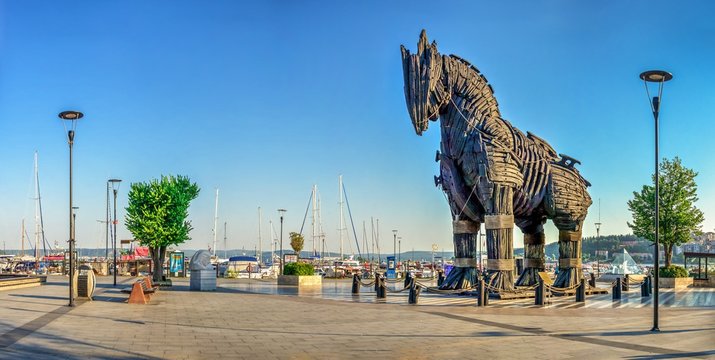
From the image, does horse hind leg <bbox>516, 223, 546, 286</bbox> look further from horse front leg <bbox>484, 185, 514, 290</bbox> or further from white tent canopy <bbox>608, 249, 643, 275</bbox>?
white tent canopy <bbox>608, 249, 643, 275</bbox>

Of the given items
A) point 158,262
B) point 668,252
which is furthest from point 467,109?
point 668,252

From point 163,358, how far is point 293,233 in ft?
138

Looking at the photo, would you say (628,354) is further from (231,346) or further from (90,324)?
(90,324)

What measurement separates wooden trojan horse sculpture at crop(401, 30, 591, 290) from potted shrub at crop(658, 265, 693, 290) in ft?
41.0

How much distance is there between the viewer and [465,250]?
1152 inches

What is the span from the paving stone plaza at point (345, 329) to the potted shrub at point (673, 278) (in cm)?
1320

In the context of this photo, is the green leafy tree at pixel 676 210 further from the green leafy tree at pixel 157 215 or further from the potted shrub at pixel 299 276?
the green leafy tree at pixel 157 215

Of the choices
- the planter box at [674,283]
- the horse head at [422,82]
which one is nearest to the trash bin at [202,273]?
the horse head at [422,82]

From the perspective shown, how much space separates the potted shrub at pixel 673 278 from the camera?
39656mm

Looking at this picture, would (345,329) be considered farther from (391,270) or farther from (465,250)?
(391,270)

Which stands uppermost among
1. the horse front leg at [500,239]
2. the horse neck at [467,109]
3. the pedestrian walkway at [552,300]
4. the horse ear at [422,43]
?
the horse ear at [422,43]

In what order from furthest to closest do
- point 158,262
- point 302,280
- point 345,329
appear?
point 158,262, point 302,280, point 345,329

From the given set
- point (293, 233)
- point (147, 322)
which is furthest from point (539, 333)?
point (293, 233)

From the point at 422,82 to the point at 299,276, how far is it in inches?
655
